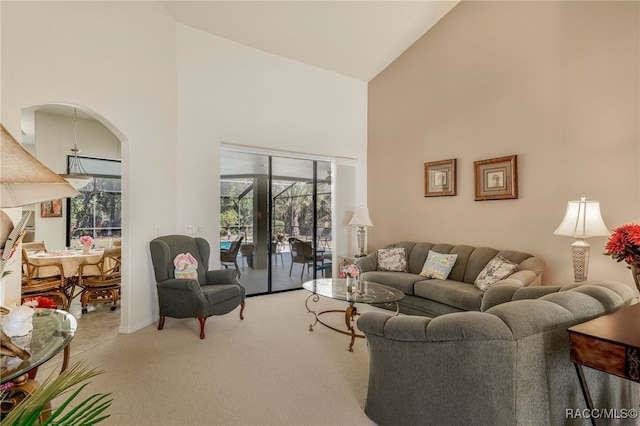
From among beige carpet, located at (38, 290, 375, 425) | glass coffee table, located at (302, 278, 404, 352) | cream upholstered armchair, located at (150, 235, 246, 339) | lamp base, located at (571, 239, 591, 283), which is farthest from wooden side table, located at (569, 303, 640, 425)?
cream upholstered armchair, located at (150, 235, 246, 339)

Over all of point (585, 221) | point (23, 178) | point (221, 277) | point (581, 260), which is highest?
point (23, 178)

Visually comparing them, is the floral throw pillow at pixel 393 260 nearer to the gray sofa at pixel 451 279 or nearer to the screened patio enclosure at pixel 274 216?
the gray sofa at pixel 451 279

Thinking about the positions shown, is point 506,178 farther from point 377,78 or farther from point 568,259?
point 377,78

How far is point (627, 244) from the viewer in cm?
212

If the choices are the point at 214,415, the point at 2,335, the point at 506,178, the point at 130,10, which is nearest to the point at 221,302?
the point at 214,415

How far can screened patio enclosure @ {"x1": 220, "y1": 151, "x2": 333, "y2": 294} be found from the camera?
17.4ft

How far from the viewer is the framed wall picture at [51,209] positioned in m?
6.00

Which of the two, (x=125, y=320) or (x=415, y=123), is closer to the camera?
(x=125, y=320)

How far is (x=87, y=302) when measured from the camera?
4.52 m

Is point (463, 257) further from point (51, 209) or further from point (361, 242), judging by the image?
point (51, 209)

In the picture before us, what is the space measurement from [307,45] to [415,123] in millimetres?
2093

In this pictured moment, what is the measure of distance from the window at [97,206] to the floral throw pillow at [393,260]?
16.9 ft

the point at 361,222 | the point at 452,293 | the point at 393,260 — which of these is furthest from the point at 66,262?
the point at 452,293

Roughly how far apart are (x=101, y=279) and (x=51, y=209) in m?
2.75
